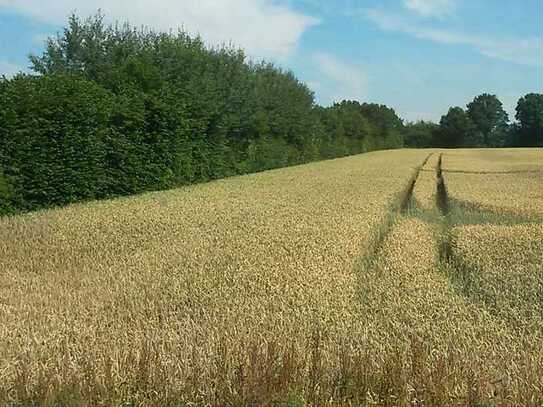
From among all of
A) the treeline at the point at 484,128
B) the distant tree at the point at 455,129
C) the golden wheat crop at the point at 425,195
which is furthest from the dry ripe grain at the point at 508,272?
the distant tree at the point at 455,129

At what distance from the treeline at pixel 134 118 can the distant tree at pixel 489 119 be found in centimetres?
6644

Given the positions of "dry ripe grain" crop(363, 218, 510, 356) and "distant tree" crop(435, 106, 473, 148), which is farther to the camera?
"distant tree" crop(435, 106, 473, 148)

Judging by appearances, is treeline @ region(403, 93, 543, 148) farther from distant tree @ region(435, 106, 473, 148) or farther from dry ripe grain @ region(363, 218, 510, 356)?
dry ripe grain @ region(363, 218, 510, 356)

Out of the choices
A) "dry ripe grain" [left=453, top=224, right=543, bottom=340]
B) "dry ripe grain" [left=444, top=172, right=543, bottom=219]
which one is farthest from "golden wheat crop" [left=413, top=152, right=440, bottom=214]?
"dry ripe grain" [left=453, top=224, right=543, bottom=340]

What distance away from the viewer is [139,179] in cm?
2356

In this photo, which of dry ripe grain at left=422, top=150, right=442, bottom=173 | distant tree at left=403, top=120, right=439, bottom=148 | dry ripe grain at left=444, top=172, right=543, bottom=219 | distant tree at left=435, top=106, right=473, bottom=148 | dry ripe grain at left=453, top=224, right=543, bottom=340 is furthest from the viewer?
distant tree at left=403, top=120, right=439, bottom=148

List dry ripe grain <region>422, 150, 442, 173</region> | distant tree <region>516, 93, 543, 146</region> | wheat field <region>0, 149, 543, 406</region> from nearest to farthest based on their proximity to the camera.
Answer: wheat field <region>0, 149, 543, 406</region>, dry ripe grain <region>422, 150, 442, 173</region>, distant tree <region>516, 93, 543, 146</region>

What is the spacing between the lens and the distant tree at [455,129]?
105125 mm

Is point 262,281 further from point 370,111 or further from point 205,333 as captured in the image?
point 370,111

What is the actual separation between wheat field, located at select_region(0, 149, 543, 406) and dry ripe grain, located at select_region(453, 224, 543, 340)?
3cm

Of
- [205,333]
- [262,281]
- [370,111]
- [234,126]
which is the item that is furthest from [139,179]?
[370,111]

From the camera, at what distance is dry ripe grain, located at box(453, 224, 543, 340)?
20.1 feet

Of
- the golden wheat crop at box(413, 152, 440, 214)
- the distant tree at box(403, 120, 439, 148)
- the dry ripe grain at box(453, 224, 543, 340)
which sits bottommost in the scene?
the distant tree at box(403, 120, 439, 148)

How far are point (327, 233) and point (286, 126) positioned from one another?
3757cm
